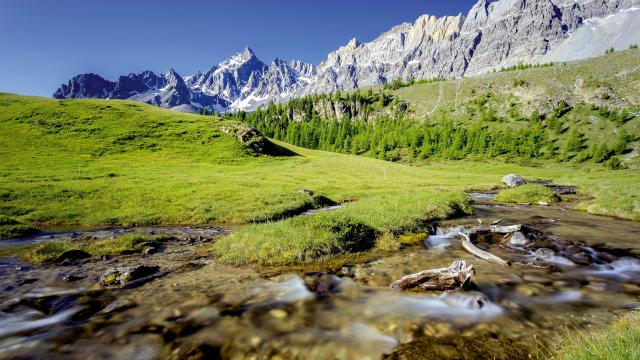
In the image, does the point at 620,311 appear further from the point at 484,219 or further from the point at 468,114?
the point at 468,114

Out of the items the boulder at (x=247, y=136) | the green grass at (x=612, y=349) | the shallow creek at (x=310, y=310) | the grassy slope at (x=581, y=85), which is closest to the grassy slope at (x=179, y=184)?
the boulder at (x=247, y=136)

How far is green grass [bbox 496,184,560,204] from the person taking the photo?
3694 centimetres

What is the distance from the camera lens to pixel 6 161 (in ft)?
167

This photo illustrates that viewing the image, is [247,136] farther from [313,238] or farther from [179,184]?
[313,238]

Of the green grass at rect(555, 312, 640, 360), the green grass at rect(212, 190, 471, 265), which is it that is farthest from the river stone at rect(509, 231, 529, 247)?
the green grass at rect(555, 312, 640, 360)

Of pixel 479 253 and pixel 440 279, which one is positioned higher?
pixel 440 279

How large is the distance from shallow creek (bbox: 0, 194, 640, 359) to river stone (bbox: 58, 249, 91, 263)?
1.30 metres

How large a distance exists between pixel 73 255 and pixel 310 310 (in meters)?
13.1

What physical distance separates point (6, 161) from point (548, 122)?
633ft

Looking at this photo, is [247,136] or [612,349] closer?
[612,349]

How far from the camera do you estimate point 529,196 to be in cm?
3797

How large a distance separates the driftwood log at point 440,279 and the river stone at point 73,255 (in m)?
14.8

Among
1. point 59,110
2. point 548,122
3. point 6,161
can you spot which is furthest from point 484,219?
point 548,122

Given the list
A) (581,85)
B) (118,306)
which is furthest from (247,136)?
(581,85)
